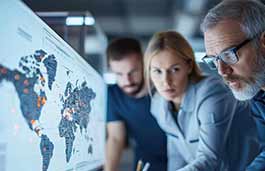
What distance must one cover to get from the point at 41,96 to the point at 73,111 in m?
0.24

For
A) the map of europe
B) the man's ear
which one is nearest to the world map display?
the map of europe

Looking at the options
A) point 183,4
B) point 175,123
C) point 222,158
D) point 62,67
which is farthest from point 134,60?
point 183,4

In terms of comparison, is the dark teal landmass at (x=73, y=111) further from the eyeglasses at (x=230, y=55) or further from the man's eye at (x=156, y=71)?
the eyeglasses at (x=230, y=55)

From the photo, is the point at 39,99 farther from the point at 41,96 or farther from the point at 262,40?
the point at 262,40

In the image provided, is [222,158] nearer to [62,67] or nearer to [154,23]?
[62,67]

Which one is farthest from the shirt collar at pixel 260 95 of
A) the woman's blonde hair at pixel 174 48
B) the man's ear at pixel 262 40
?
the woman's blonde hair at pixel 174 48

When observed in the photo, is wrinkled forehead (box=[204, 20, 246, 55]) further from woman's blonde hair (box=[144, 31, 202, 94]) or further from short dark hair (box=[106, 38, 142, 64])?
short dark hair (box=[106, 38, 142, 64])

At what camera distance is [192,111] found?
1.17 meters

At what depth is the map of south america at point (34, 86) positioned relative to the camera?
55 cm

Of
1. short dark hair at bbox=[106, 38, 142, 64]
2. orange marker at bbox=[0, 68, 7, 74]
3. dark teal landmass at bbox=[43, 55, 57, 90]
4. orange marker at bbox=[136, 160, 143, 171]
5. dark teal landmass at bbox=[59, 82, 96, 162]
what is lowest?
orange marker at bbox=[136, 160, 143, 171]

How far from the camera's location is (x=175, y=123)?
4.06 feet

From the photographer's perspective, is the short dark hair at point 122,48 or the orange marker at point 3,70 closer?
the orange marker at point 3,70

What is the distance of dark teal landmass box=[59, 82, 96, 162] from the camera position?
0.81 m

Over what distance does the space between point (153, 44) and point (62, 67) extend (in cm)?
50
